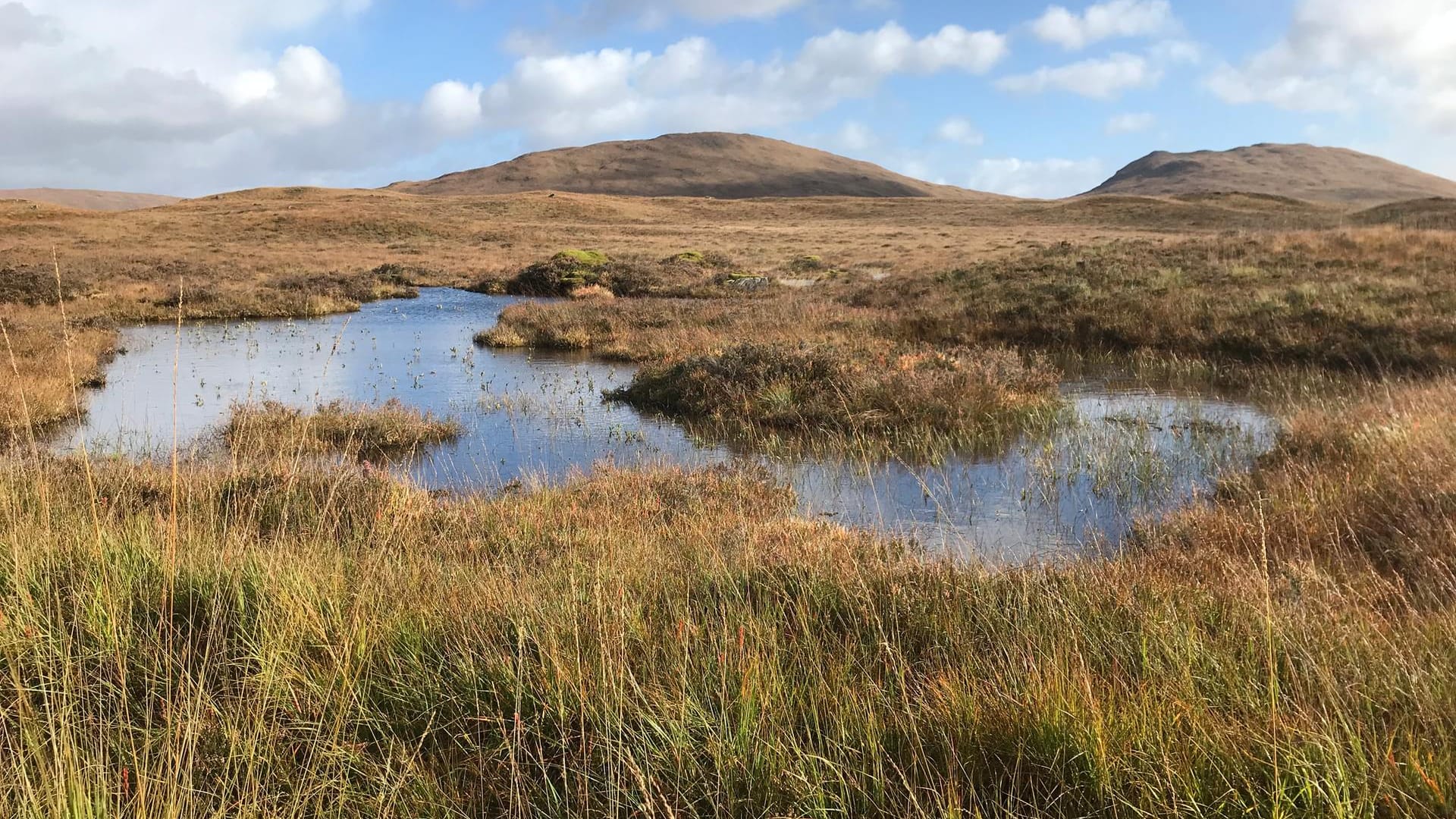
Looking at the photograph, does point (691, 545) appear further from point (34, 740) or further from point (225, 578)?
point (34, 740)

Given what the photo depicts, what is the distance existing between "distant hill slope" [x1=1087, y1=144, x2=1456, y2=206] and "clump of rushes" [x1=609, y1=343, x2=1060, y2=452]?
147 meters

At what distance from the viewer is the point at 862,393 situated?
39.4 ft

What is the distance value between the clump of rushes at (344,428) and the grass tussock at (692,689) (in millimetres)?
5917

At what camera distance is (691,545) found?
545 centimetres

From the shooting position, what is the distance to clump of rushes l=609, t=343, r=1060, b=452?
37.0 feet

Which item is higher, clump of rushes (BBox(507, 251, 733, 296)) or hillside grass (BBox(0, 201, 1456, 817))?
clump of rushes (BBox(507, 251, 733, 296))

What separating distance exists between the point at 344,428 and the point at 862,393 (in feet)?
24.1

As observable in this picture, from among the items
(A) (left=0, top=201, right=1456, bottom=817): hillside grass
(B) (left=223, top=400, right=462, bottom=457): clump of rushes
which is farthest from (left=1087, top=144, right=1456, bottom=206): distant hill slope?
(A) (left=0, top=201, right=1456, bottom=817): hillside grass

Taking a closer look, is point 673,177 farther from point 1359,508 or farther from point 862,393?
point 1359,508

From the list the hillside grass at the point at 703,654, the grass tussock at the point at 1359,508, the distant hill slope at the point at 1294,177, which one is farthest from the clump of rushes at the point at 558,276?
the distant hill slope at the point at 1294,177

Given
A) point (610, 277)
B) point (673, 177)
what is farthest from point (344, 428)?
point (673, 177)

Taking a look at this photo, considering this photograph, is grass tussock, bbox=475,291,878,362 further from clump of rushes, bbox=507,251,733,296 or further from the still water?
clump of rushes, bbox=507,251,733,296

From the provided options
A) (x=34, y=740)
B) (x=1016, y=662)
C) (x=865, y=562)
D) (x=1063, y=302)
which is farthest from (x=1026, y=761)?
(x=1063, y=302)

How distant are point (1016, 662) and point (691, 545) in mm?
2559
